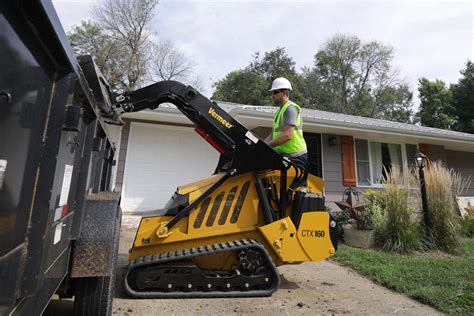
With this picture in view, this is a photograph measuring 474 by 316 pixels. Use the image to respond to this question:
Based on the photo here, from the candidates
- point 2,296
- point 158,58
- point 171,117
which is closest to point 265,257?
point 2,296

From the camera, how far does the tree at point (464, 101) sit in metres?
27.2

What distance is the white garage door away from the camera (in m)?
8.17

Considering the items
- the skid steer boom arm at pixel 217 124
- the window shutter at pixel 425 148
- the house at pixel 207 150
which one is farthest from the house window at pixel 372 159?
the skid steer boom arm at pixel 217 124

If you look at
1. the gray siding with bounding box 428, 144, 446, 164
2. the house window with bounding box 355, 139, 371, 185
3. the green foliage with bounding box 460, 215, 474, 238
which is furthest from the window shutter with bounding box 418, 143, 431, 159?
the green foliage with bounding box 460, 215, 474, 238

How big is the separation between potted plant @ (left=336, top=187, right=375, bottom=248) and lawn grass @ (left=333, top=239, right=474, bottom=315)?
1.01 feet

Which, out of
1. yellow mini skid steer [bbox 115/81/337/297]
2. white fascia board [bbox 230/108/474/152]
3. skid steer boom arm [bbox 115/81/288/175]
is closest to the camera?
yellow mini skid steer [bbox 115/81/337/297]

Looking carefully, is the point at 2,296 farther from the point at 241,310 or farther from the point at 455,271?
the point at 455,271

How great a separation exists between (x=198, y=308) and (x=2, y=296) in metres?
2.06

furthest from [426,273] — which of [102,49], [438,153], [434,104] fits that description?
[434,104]

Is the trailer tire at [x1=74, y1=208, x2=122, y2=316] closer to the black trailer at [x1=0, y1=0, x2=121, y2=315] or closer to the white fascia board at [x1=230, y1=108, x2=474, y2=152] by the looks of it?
the black trailer at [x1=0, y1=0, x2=121, y2=315]

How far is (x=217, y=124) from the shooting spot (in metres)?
3.35

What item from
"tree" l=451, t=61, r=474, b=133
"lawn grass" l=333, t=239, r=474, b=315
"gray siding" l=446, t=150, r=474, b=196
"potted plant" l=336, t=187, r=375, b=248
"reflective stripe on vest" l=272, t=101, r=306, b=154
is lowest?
"lawn grass" l=333, t=239, r=474, b=315

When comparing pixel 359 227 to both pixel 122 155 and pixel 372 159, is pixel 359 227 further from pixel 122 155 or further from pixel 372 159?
pixel 122 155

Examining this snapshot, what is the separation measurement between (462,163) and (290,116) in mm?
12856
